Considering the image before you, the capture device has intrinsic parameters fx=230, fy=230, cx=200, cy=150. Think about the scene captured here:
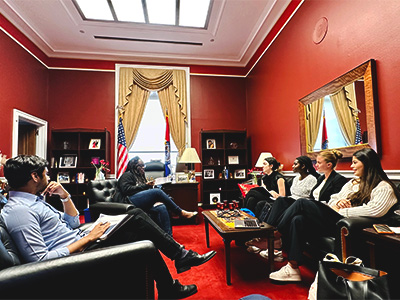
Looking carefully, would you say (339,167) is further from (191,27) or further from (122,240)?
(191,27)

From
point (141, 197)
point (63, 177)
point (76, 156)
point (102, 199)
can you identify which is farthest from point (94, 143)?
point (141, 197)

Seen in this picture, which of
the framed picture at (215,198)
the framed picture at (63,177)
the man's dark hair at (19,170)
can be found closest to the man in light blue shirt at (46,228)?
the man's dark hair at (19,170)

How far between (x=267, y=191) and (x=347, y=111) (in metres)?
1.43

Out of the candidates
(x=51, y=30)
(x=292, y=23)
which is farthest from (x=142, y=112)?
(x=292, y=23)

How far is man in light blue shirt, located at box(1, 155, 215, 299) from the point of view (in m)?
1.15

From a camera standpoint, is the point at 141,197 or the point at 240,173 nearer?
the point at 141,197

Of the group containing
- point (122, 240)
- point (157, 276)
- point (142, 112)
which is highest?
point (142, 112)

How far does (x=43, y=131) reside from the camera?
192 inches

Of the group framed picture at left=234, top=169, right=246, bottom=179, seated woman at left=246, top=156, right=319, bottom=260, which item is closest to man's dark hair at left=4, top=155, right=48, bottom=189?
seated woman at left=246, top=156, right=319, bottom=260

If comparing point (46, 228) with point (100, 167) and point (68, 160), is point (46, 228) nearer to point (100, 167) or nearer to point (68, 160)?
point (100, 167)

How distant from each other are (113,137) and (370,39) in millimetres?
4785

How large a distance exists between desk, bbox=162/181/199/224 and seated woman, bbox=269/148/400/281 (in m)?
2.45

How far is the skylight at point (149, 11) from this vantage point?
378cm

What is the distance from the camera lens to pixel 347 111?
2627 millimetres
